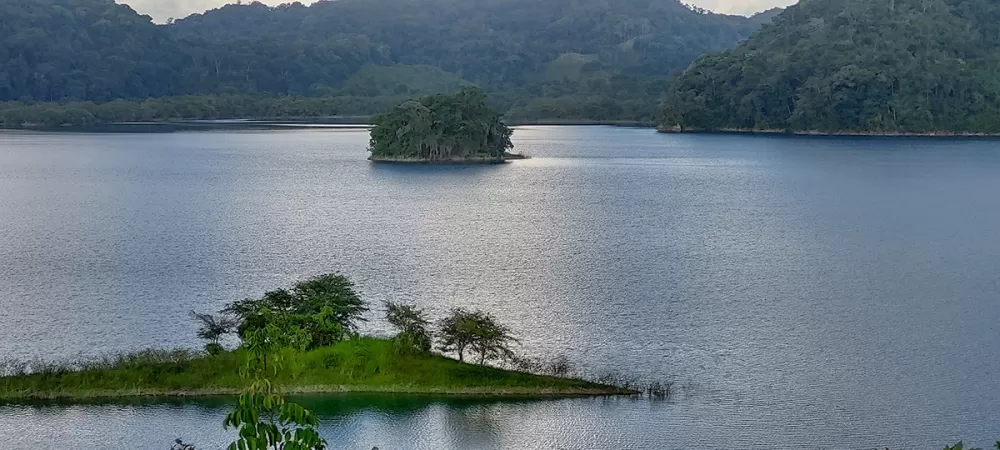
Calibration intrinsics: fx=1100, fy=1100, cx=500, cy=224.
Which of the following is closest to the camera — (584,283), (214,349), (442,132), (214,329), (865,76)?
(214,349)

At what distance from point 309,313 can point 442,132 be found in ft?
263

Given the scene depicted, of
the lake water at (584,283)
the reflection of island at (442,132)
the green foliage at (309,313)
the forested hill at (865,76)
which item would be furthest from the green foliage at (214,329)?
the forested hill at (865,76)

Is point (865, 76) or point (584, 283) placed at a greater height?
point (865, 76)

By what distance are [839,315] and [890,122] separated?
13924 cm

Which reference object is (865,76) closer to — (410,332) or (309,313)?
(410,332)

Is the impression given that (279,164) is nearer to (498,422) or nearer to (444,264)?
(444,264)

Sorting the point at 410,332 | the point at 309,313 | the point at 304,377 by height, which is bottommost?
the point at 304,377

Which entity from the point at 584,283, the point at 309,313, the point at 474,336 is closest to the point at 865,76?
the point at 584,283

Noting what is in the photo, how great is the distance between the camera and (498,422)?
1035 inches

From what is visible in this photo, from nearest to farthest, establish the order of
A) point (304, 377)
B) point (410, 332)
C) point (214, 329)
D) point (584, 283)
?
point (304, 377) < point (410, 332) < point (214, 329) < point (584, 283)

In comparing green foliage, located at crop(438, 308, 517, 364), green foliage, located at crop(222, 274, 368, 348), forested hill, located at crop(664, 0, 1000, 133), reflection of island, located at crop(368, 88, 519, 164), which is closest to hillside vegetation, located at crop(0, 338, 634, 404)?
green foliage, located at crop(222, 274, 368, 348)

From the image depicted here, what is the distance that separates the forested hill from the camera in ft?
548

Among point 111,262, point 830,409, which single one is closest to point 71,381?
point 830,409

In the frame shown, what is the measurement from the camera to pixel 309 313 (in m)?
29.5
